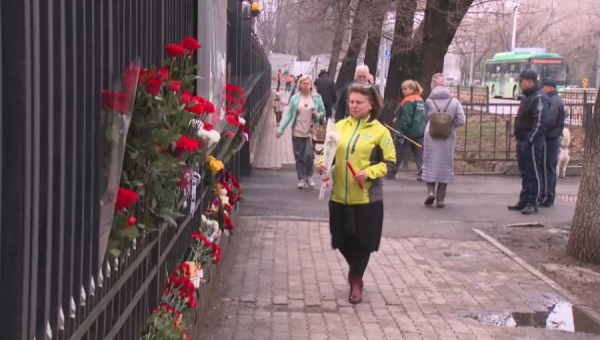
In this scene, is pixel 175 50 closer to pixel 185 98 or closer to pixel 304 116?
pixel 185 98

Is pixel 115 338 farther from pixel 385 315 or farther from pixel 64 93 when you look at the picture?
pixel 385 315

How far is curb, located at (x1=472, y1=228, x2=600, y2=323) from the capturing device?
22.1ft

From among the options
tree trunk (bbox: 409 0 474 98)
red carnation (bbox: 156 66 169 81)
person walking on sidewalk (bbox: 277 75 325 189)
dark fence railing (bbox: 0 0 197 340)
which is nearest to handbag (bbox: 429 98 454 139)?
person walking on sidewalk (bbox: 277 75 325 189)

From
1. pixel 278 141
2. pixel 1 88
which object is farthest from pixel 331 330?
pixel 278 141

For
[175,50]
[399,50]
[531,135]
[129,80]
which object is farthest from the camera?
[399,50]

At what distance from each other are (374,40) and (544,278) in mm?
18233

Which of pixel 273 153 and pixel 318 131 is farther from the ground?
pixel 318 131

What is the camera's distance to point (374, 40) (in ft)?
83.3

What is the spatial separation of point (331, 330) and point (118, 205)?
3.25m

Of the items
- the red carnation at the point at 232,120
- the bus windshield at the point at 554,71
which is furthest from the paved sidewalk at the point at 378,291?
the bus windshield at the point at 554,71

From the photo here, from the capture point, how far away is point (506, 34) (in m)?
81.5

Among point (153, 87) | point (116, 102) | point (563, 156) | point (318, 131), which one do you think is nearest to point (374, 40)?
point (563, 156)

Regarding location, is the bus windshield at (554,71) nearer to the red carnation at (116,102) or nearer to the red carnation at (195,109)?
the red carnation at (195,109)

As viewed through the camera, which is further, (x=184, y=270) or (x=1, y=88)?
(x=184, y=270)
